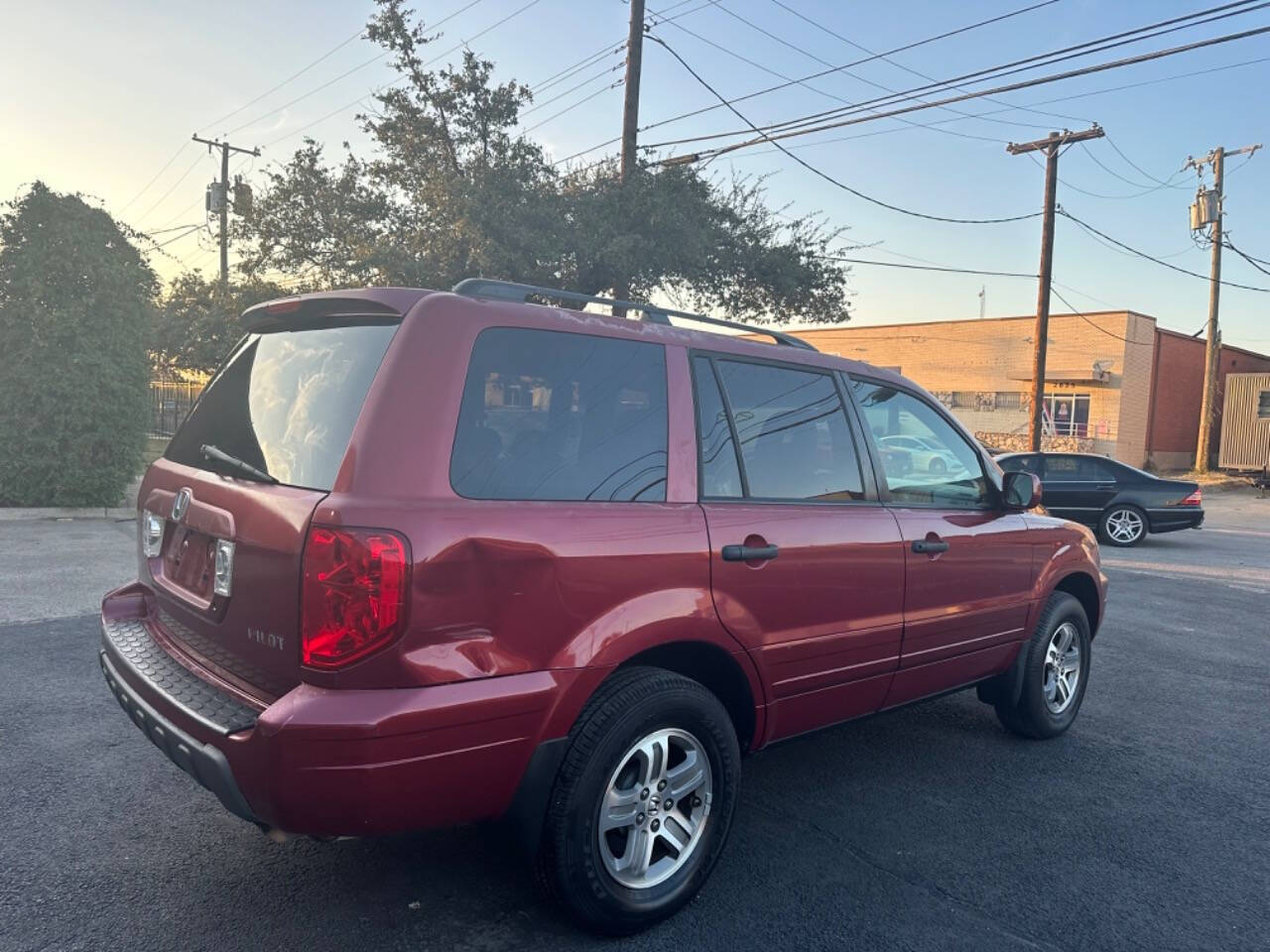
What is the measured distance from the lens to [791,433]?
3.53m

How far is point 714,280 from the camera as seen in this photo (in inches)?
750

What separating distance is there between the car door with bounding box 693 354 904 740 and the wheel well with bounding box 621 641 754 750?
0.09 meters

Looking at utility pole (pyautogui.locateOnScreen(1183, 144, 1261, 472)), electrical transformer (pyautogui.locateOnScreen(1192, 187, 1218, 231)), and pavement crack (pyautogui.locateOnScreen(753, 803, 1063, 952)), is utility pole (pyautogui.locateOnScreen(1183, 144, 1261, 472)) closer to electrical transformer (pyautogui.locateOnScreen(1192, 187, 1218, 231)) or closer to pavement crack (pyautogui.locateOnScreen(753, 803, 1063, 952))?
electrical transformer (pyautogui.locateOnScreen(1192, 187, 1218, 231))

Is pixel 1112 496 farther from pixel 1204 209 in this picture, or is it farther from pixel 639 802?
pixel 1204 209

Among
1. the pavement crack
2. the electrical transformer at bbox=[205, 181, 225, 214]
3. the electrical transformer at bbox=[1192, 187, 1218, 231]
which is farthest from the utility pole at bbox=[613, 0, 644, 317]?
the electrical transformer at bbox=[1192, 187, 1218, 231]

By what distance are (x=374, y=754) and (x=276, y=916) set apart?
0.98 meters

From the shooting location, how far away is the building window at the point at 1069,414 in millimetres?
31719

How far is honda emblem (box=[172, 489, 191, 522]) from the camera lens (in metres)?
2.99

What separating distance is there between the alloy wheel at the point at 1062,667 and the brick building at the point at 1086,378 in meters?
25.1

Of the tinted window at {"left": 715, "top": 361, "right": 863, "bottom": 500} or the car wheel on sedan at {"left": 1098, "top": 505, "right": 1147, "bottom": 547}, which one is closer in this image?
the tinted window at {"left": 715, "top": 361, "right": 863, "bottom": 500}

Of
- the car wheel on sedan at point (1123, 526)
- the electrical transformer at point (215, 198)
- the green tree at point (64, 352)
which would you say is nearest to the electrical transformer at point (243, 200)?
the green tree at point (64, 352)

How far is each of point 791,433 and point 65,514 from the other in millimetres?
10755

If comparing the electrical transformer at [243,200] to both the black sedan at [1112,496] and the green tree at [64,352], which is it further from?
the black sedan at [1112,496]

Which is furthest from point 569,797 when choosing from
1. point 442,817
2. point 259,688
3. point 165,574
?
point 165,574
